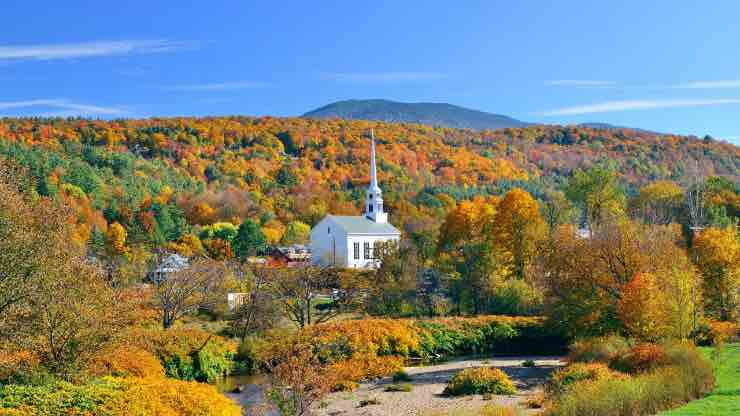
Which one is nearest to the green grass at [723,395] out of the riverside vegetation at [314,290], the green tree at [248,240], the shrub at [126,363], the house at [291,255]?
the riverside vegetation at [314,290]

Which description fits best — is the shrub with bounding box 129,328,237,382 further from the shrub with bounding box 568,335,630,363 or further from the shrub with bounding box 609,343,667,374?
the shrub with bounding box 609,343,667,374

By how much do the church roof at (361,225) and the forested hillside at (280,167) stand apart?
424 cm

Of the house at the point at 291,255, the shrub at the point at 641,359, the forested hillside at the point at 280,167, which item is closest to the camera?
the shrub at the point at 641,359

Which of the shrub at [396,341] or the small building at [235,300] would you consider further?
the small building at [235,300]

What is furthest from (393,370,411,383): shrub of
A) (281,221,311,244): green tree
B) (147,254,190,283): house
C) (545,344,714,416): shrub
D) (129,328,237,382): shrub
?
(281,221,311,244): green tree

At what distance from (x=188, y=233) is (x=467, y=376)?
5881cm

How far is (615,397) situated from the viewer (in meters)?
19.9

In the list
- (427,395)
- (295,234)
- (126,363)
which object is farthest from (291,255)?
(427,395)

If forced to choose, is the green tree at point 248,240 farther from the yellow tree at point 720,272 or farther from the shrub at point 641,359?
the shrub at point 641,359

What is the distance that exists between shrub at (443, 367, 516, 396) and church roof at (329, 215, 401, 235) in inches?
1786

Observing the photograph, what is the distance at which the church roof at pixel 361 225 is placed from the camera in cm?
7550

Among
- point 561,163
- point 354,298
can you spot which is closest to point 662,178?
point 561,163

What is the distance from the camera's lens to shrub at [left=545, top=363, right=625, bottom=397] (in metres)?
Result: 24.7

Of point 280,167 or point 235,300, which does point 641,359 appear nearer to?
point 235,300
